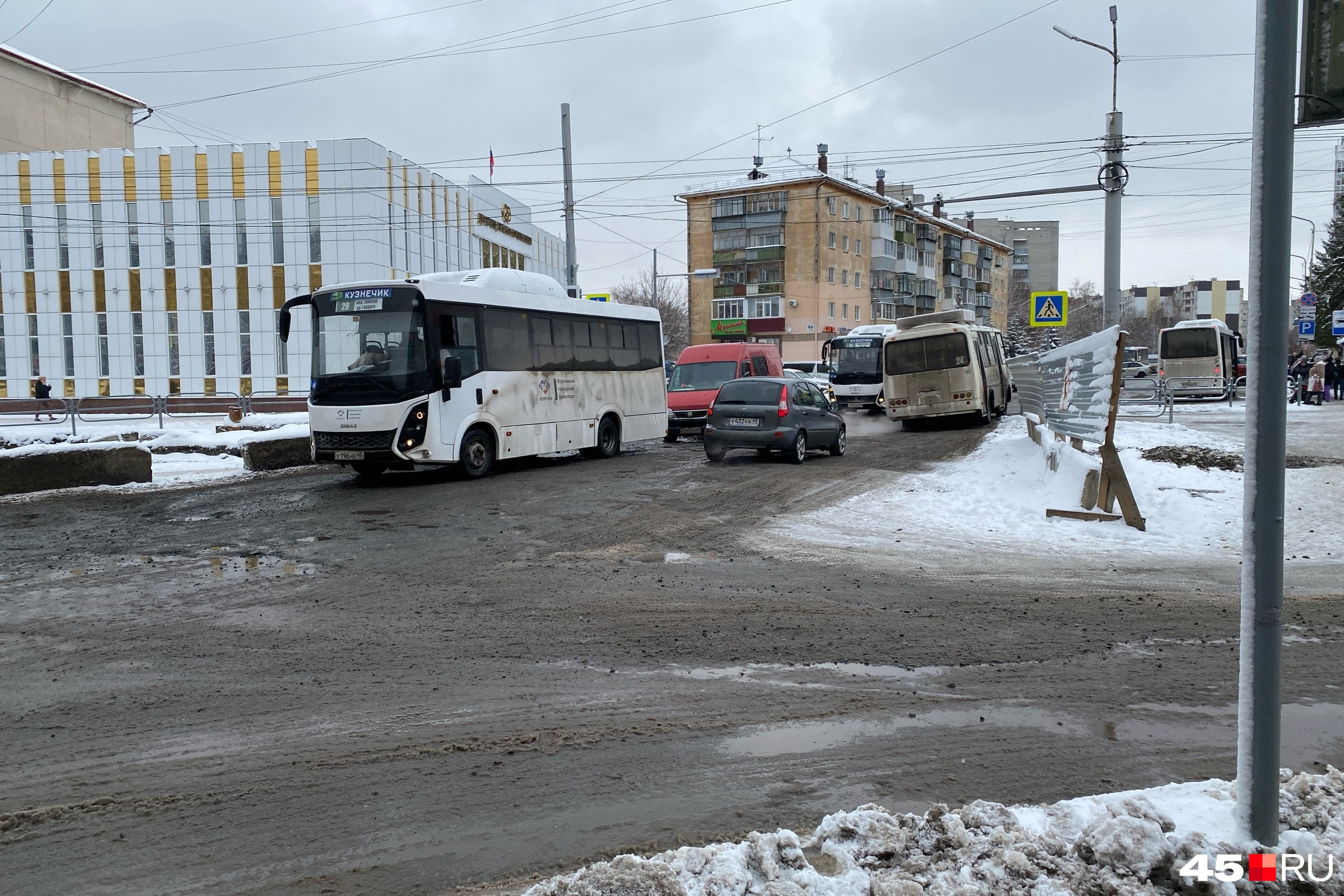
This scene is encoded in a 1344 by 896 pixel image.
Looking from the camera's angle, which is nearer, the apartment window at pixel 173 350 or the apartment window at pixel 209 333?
the apartment window at pixel 209 333

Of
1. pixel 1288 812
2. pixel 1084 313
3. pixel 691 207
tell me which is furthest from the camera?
pixel 1084 313

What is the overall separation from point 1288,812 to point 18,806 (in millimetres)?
4686

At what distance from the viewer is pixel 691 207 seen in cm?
7438

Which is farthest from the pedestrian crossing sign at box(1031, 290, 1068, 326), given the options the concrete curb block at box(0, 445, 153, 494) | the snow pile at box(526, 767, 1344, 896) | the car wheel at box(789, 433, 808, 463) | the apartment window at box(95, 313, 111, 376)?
the apartment window at box(95, 313, 111, 376)

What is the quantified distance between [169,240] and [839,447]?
43.2m

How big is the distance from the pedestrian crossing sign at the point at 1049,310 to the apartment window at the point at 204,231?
41707mm

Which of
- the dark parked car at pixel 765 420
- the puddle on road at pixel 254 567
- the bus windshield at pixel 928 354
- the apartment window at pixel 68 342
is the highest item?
the apartment window at pixel 68 342

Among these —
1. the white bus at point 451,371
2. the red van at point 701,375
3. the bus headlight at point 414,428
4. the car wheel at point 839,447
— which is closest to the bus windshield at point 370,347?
the white bus at point 451,371

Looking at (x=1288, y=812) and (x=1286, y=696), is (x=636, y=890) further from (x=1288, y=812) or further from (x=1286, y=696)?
(x=1286, y=696)

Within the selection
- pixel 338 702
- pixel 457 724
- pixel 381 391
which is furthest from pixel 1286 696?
pixel 381 391

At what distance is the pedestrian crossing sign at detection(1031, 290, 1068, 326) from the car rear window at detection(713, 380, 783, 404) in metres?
9.10

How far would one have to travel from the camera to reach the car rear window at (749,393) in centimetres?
1759
